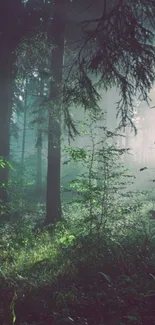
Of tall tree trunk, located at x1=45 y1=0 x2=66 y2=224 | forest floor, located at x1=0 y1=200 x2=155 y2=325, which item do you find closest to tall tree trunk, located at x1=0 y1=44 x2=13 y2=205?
tall tree trunk, located at x1=45 y1=0 x2=66 y2=224

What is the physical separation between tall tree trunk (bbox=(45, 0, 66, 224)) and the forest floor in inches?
155

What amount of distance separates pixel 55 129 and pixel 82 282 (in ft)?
22.9

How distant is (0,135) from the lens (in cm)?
1259

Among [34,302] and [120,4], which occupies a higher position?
[120,4]

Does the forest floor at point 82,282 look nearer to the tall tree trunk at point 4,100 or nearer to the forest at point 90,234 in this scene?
the forest at point 90,234

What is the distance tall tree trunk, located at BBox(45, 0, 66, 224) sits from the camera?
36.8ft

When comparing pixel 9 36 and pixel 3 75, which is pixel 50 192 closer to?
pixel 3 75

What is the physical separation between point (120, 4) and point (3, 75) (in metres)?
8.35

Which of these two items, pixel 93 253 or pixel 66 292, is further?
pixel 93 253

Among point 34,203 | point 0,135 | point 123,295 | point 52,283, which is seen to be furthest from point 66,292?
point 34,203

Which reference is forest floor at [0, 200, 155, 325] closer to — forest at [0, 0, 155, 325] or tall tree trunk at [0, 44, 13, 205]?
forest at [0, 0, 155, 325]

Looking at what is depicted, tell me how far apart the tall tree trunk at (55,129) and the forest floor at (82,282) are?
3.95 meters

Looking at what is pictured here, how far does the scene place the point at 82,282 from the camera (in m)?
5.73

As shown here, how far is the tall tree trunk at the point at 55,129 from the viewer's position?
1123 centimetres
